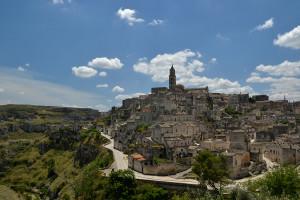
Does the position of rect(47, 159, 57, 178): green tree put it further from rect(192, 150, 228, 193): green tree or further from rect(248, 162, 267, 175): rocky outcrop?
rect(192, 150, 228, 193): green tree

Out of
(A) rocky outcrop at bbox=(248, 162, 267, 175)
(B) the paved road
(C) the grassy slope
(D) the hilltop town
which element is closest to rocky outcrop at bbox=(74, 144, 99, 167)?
(C) the grassy slope

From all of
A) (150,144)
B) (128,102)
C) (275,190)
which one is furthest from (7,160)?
(275,190)

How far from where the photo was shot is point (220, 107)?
10312 cm

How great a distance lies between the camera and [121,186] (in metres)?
47.6

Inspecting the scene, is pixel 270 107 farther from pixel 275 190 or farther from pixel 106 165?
pixel 275 190

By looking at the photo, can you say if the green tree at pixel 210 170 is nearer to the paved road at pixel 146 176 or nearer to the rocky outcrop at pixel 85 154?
the paved road at pixel 146 176

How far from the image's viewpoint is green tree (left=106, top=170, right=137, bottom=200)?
47.4m

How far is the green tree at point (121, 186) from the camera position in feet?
156

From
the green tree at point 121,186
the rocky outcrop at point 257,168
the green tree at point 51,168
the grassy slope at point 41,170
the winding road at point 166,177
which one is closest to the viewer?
the winding road at point 166,177

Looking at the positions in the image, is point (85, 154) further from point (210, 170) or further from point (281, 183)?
point (281, 183)

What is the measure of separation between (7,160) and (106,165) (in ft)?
237

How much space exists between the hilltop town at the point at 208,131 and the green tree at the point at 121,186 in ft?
22.7

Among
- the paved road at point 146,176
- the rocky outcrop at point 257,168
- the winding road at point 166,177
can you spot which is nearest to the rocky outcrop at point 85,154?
the paved road at point 146,176

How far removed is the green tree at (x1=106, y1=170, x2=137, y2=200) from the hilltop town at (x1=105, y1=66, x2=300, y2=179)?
22.7ft
